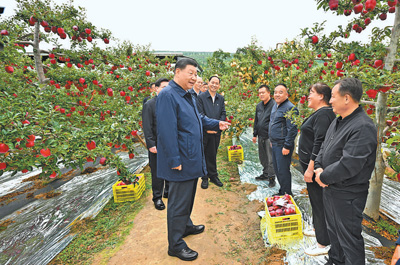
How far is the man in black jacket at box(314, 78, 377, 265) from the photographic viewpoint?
1550 millimetres

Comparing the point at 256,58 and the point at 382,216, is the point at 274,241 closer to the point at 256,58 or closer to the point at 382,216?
the point at 382,216

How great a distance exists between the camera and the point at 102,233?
299 cm

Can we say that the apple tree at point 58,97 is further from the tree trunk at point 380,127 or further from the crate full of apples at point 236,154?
the tree trunk at point 380,127

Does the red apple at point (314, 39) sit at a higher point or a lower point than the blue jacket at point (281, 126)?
higher

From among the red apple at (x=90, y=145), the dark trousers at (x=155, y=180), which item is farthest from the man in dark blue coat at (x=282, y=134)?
the red apple at (x=90, y=145)

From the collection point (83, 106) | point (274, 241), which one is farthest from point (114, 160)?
point (274, 241)

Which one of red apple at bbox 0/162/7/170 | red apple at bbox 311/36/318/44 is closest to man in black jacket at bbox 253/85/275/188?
red apple at bbox 311/36/318/44

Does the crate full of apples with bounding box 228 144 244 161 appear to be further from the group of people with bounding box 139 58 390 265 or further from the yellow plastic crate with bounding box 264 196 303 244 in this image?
the yellow plastic crate with bounding box 264 196 303 244

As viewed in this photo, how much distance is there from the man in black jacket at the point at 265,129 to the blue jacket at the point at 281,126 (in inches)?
17.5

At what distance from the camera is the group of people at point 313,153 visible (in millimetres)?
1617

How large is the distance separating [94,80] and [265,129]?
364cm

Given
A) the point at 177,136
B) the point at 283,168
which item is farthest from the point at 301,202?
the point at 177,136

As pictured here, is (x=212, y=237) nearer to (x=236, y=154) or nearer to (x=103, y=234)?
(x=103, y=234)

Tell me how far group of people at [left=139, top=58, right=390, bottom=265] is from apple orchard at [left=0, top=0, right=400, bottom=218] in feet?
1.73
